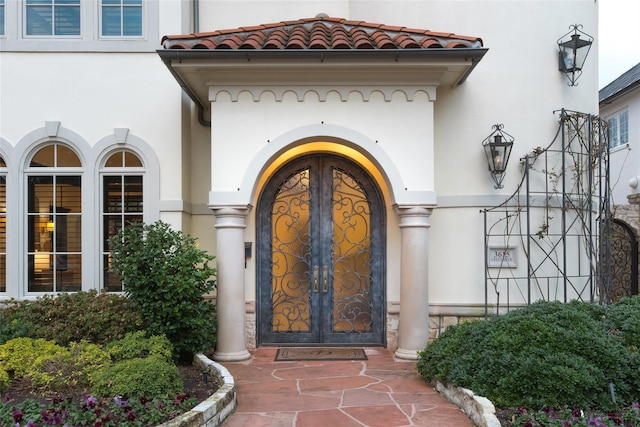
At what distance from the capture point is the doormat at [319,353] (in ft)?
25.1

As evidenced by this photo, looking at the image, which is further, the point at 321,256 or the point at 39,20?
the point at 39,20

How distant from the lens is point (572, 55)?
8.23m

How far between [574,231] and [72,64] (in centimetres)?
812

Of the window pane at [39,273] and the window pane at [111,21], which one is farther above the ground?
the window pane at [111,21]

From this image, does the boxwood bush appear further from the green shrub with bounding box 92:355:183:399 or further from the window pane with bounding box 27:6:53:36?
the window pane with bounding box 27:6:53:36

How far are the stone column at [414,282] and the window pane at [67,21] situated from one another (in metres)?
5.71

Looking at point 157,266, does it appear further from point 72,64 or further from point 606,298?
point 606,298

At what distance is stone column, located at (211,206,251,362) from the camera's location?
7500mm

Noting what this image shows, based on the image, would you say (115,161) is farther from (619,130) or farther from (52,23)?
(619,130)

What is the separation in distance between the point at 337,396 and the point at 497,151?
4.27 metres

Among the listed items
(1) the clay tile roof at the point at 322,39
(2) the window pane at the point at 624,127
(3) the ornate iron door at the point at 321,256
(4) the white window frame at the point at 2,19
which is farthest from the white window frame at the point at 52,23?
(2) the window pane at the point at 624,127

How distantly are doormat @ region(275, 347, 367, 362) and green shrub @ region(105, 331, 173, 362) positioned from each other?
1784 millimetres

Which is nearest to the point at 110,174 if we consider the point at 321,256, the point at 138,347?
the point at 138,347

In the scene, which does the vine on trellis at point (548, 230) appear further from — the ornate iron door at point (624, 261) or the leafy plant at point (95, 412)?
the ornate iron door at point (624, 261)
